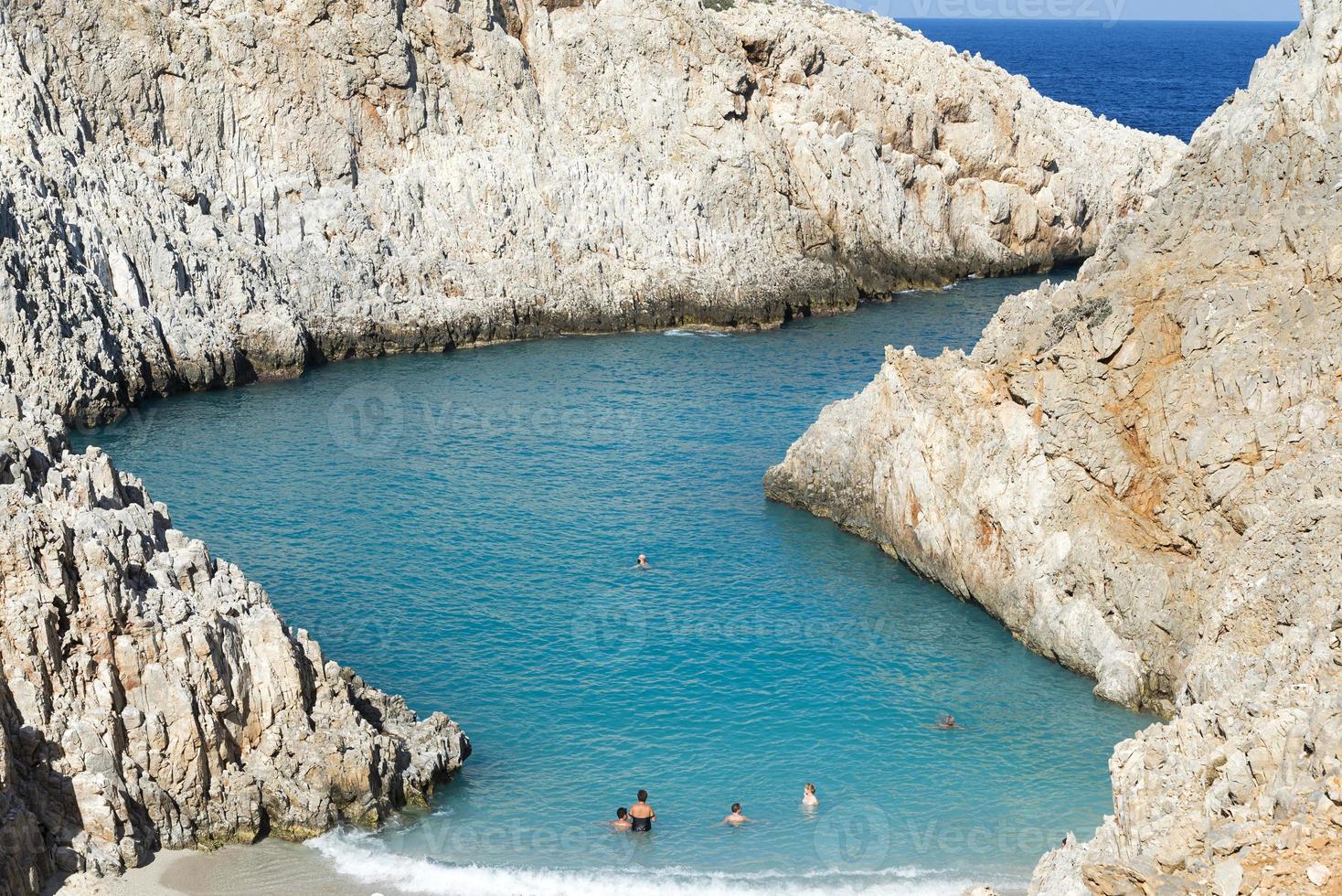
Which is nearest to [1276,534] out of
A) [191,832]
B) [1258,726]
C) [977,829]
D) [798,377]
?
[977,829]

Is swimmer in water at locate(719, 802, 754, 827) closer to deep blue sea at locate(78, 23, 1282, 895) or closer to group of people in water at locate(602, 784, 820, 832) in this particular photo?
group of people in water at locate(602, 784, 820, 832)

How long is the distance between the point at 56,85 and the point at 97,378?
15.4 metres

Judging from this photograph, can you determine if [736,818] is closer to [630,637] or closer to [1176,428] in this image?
[630,637]

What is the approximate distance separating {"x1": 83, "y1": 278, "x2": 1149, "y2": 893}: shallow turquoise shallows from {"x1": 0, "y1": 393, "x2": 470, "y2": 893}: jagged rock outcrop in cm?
177

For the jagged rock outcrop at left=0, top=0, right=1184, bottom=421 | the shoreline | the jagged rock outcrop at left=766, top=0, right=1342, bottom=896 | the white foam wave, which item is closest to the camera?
the shoreline

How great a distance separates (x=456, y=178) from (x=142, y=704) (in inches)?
2019

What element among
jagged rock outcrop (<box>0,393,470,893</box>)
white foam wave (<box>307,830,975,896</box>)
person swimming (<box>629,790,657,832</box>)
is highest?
jagged rock outcrop (<box>0,393,470,893</box>)

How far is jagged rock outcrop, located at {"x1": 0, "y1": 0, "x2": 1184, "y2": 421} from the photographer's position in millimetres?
63375

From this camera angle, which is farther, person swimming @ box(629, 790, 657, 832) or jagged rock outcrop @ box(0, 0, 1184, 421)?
jagged rock outcrop @ box(0, 0, 1184, 421)

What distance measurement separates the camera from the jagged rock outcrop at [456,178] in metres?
63.4

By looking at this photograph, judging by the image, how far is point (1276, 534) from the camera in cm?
2789

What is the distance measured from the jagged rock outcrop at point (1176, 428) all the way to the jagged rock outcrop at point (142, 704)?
51.6 ft

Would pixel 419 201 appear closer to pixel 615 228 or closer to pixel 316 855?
→ pixel 615 228

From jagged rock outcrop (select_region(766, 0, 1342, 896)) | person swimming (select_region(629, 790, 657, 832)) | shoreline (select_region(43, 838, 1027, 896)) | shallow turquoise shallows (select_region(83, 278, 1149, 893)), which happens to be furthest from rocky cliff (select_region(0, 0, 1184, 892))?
jagged rock outcrop (select_region(766, 0, 1342, 896))
